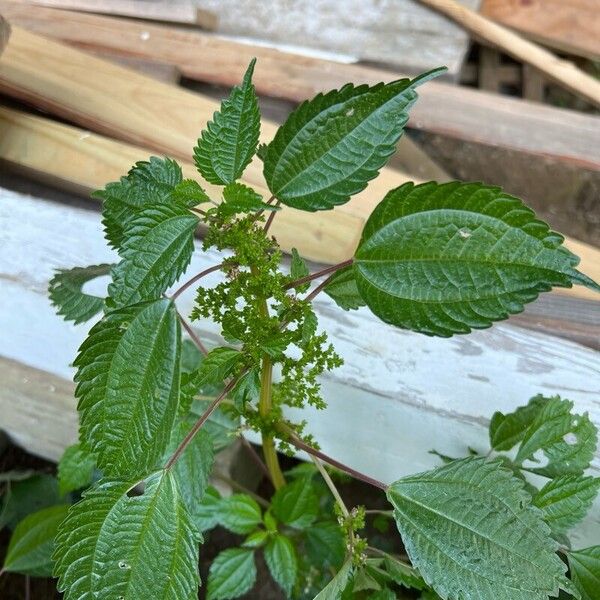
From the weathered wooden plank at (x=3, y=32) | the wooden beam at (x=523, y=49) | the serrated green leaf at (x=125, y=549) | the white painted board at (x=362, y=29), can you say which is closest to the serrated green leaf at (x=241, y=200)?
the serrated green leaf at (x=125, y=549)

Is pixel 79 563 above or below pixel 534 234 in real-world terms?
below

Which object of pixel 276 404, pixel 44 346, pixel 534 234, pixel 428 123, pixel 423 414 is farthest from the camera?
pixel 428 123

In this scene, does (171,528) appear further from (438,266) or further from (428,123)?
(428,123)

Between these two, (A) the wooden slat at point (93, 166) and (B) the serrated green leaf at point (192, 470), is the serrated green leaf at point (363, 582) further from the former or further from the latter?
(A) the wooden slat at point (93, 166)

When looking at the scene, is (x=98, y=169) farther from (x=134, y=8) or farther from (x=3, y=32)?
(x=134, y=8)

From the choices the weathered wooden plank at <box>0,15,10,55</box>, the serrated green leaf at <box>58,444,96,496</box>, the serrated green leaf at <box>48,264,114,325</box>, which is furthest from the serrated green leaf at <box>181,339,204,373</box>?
the weathered wooden plank at <box>0,15,10,55</box>

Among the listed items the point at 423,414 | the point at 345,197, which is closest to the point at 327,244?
the point at 423,414
